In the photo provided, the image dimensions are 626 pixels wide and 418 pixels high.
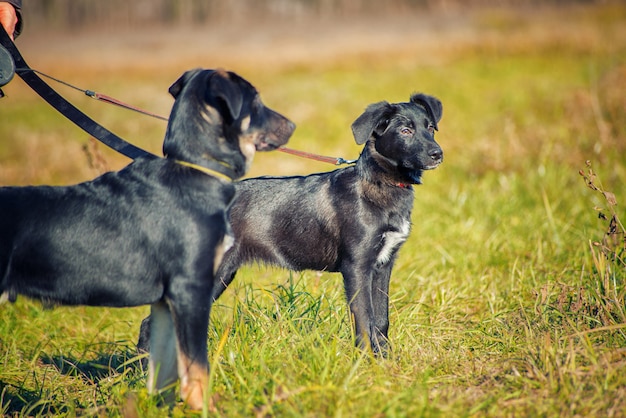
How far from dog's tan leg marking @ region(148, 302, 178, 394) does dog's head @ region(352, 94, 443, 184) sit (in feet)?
6.34

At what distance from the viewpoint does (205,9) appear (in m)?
36.2

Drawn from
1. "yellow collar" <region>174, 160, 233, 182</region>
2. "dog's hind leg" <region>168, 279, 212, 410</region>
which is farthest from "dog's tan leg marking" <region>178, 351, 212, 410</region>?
"yellow collar" <region>174, 160, 233, 182</region>

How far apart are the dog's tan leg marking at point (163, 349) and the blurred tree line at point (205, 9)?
31527 mm

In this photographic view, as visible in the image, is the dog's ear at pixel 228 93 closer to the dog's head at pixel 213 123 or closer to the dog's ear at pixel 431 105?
the dog's head at pixel 213 123

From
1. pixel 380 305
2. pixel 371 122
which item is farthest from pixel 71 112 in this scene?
pixel 380 305

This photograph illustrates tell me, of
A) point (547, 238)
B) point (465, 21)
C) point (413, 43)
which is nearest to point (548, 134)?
point (547, 238)

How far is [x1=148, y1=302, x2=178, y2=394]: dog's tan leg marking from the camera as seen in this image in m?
3.55

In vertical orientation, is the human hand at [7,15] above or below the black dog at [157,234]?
above

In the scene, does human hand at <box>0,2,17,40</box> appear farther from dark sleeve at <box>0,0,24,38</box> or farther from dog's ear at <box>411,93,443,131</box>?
→ dog's ear at <box>411,93,443,131</box>

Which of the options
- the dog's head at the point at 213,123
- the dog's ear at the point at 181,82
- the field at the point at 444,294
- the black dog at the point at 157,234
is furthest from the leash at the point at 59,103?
the field at the point at 444,294

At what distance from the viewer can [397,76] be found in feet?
63.9

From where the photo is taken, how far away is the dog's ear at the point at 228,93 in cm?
339

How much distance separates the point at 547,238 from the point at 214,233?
14.3 feet

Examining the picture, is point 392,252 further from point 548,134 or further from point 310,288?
point 548,134
